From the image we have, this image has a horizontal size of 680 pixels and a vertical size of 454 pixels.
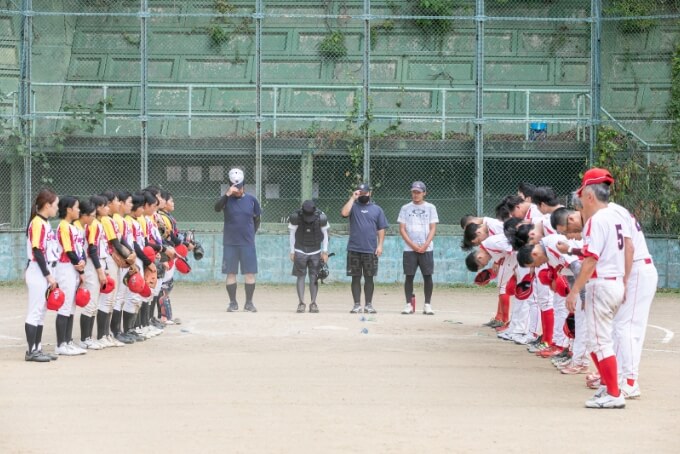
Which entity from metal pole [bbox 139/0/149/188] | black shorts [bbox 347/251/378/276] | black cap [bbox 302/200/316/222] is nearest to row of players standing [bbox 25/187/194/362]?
black cap [bbox 302/200/316/222]

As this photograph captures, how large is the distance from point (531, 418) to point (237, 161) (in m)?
15.1

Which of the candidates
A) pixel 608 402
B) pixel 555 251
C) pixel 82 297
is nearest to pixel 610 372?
pixel 608 402

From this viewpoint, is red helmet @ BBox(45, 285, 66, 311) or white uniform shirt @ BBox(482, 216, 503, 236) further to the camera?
white uniform shirt @ BBox(482, 216, 503, 236)

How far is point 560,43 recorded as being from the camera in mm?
25609

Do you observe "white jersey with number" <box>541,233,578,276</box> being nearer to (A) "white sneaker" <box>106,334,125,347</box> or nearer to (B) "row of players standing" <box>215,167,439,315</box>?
(A) "white sneaker" <box>106,334,125,347</box>

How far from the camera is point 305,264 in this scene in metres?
17.9

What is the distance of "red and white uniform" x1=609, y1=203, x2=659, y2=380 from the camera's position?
9852 millimetres

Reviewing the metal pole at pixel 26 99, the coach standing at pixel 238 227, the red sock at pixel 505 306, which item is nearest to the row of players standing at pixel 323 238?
the coach standing at pixel 238 227

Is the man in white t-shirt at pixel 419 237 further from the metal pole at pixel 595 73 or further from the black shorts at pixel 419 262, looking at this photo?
the metal pole at pixel 595 73

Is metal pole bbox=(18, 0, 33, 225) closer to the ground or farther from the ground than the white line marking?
farther from the ground

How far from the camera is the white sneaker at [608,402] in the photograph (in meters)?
9.41

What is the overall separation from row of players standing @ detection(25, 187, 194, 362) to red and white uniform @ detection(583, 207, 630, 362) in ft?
18.0

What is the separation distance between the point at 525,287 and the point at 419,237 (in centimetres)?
487

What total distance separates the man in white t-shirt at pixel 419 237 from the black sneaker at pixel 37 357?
677 cm
